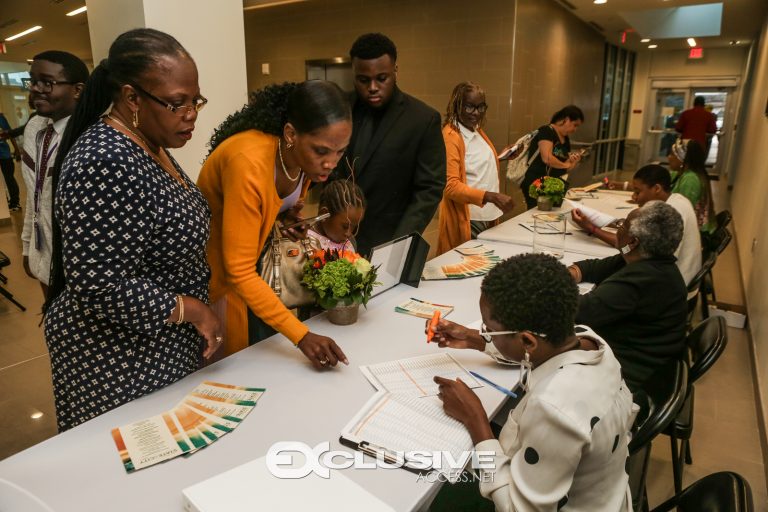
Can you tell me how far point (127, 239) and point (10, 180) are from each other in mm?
8365

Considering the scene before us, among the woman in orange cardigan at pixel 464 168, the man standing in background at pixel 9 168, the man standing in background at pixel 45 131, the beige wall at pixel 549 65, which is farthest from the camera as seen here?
the man standing in background at pixel 9 168

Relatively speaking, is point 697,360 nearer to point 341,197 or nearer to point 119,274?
point 341,197

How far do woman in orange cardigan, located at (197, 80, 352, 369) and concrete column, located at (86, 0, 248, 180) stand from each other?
1.33m

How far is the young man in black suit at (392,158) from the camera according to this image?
2.34 m

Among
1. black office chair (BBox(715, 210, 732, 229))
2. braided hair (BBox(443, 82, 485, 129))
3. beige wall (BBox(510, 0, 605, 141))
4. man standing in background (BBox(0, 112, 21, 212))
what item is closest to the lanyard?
braided hair (BBox(443, 82, 485, 129))

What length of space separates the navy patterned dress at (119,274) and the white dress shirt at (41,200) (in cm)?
124

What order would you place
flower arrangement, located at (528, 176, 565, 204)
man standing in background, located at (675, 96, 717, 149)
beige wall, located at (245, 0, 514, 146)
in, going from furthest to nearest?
1. man standing in background, located at (675, 96, 717, 149)
2. beige wall, located at (245, 0, 514, 146)
3. flower arrangement, located at (528, 176, 565, 204)

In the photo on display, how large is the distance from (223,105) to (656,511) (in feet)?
9.42

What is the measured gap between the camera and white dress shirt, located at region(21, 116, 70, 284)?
2.21 metres

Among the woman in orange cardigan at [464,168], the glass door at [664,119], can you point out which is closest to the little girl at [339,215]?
the woman in orange cardigan at [464,168]

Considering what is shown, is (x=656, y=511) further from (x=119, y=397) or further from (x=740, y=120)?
(x=740, y=120)

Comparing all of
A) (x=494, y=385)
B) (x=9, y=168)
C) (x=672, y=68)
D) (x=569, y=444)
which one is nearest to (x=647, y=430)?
(x=494, y=385)

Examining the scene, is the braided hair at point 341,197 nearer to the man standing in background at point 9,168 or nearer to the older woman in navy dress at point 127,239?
the older woman in navy dress at point 127,239

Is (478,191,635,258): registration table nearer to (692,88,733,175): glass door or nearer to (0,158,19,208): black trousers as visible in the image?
(0,158,19,208): black trousers
